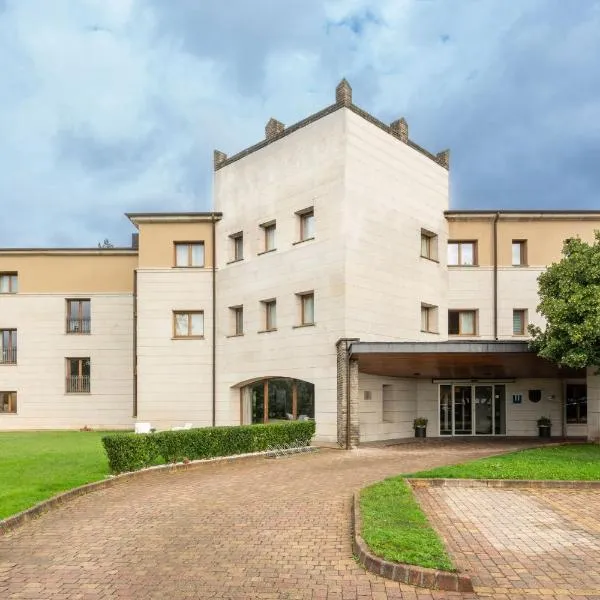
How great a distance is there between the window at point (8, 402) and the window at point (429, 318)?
68.9 feet

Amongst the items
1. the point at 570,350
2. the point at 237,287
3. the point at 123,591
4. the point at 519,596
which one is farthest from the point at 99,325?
the point at 519,596

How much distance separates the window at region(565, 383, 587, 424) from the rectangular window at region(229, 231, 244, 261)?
15.6 metres

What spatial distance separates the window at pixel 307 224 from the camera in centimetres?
2230

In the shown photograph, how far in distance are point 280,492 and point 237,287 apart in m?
14.5

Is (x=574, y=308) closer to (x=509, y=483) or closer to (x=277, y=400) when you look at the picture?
(x=509, y=483)

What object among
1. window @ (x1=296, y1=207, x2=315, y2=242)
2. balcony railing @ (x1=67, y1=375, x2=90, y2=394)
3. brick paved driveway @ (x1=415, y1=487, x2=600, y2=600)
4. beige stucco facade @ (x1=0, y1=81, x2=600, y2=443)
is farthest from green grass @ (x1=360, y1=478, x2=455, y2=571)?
balcony railing @ (x1=67, y1=375, x2=90, y2=394)

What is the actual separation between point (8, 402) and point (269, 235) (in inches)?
660

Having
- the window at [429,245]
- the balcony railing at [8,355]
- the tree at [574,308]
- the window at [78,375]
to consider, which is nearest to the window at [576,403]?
the window at [429,245]

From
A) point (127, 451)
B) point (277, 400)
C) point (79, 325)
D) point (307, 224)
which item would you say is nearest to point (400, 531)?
point (127, 451)

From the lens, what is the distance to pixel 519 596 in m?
5.91

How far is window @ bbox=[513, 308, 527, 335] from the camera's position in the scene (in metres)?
25.6

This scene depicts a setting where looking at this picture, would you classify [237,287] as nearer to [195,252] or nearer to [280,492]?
[195,252]

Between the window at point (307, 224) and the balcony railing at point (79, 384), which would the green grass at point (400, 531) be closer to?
the window at point (307, 224)

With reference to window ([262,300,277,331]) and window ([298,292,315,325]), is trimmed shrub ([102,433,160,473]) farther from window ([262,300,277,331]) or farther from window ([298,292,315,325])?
window ([262,300,277,331])
